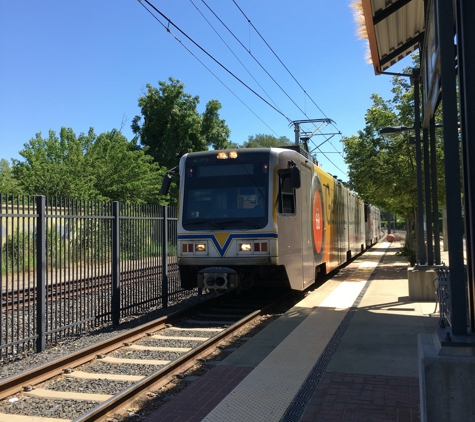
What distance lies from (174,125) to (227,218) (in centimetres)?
2512

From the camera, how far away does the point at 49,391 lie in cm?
530

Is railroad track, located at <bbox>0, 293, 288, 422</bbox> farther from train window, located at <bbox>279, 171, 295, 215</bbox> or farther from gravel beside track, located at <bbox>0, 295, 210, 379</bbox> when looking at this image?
train window, located at <bbox>279, 171, 295, 215</bbox>

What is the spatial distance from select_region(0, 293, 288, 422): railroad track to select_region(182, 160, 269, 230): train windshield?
5.88 feet

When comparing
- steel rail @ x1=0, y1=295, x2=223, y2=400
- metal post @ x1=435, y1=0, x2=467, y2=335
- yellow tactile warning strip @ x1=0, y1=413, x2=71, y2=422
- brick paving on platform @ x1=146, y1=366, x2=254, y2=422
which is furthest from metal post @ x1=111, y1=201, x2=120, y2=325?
metal post @ x1=435, y1=0, x2=467, y2=335

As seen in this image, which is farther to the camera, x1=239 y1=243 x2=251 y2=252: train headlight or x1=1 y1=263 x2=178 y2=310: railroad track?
x1=239 y1=243 x2=251 y2=252: train headlight

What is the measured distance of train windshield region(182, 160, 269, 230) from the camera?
30.5 ft

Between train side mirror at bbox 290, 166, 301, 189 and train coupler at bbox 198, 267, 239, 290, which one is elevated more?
train side mirror at bbox 290, 166, 301, 189

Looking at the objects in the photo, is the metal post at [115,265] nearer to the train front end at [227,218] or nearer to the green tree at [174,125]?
the train front end at [227,218]

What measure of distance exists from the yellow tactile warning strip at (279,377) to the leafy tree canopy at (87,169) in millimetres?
18170

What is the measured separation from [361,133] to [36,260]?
630 inches

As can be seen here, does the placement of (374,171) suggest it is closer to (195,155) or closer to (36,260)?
(195,155)

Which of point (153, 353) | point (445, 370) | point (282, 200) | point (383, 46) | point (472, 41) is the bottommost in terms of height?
point (153, 353)

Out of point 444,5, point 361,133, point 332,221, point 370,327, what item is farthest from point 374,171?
point 444,5

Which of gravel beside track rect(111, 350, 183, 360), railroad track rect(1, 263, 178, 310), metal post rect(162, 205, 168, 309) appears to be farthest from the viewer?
metal post rect(162, 205, 168, 309)
